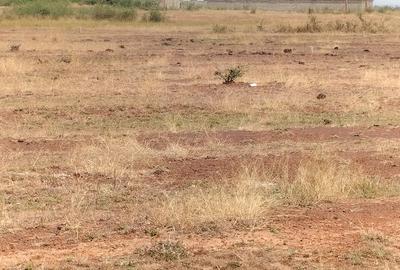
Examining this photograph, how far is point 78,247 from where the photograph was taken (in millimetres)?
6539

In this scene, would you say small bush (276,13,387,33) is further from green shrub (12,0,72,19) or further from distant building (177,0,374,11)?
distant building (177,0,374,11)

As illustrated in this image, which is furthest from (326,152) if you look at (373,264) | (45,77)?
(45,77)

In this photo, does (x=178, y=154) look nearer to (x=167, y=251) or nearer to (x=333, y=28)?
(x=167, y=251)

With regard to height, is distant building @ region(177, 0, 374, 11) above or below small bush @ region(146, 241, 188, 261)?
below

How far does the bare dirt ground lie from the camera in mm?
6480

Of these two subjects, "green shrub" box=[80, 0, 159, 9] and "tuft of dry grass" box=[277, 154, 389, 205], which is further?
"green shrub" box=[80, 0, 159, 9]

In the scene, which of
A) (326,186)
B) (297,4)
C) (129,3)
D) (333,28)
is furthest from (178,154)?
(297,4)

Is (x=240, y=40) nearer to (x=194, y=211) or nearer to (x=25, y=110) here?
(x=25, y=110)

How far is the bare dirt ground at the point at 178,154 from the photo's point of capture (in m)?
6.48

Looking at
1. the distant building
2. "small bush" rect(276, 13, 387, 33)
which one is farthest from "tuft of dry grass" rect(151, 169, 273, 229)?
the distant building

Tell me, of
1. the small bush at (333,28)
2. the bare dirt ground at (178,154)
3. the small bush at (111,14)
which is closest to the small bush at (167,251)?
the bare dirt ground at (178,154)

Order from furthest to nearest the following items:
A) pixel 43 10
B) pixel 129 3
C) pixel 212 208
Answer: pixel 129 3 → pixel 43 10 → pixel 212 208

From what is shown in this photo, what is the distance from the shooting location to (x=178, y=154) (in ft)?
37.1

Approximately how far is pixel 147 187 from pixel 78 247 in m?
2.73
